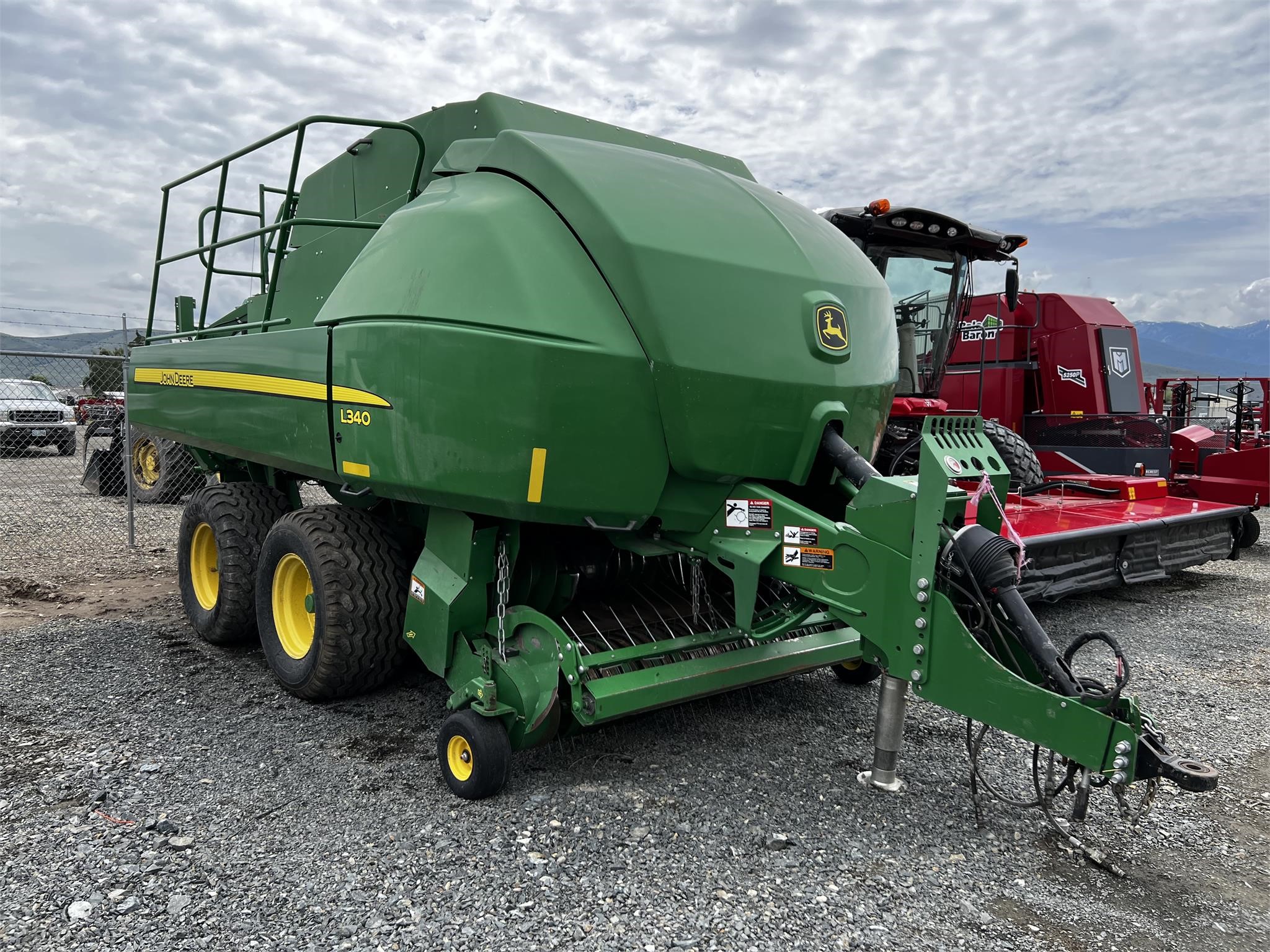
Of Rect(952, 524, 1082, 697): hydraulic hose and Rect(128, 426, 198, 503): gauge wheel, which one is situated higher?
Rect(952, 524, 1082, 697): hydraulic hose

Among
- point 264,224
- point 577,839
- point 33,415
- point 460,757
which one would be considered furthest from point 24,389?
point 577,839

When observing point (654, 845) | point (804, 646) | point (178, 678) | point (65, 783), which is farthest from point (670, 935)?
point (178, 678)

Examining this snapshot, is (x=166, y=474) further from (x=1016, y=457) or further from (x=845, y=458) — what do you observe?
(x=845, y=458)

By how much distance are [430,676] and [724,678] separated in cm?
164

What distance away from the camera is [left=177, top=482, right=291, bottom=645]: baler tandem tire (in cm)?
453

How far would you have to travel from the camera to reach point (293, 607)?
158 inches

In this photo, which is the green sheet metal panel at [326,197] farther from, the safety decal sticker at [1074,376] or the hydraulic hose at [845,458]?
the safety decal sticker at [1074,376]

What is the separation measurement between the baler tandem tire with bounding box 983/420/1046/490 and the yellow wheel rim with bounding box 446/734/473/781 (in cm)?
499

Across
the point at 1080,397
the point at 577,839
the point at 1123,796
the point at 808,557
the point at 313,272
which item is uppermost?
the point at 1080,397

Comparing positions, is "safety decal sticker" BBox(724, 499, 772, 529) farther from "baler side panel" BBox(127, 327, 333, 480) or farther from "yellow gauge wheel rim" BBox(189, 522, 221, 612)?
"yellow gauge wheel rim" BBox(189, 522, 221, 612)

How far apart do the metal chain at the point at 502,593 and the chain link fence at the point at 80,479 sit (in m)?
4.05

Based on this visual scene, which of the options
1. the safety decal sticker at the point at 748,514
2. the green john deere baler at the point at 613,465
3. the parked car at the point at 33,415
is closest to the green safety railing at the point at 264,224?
the green john deere baler at the point at 613,465

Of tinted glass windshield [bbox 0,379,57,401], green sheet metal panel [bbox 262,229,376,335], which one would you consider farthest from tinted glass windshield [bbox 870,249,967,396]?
tinted glass windshield [bbox 0,379,57,401]

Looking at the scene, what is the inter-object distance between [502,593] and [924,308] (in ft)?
15.8
